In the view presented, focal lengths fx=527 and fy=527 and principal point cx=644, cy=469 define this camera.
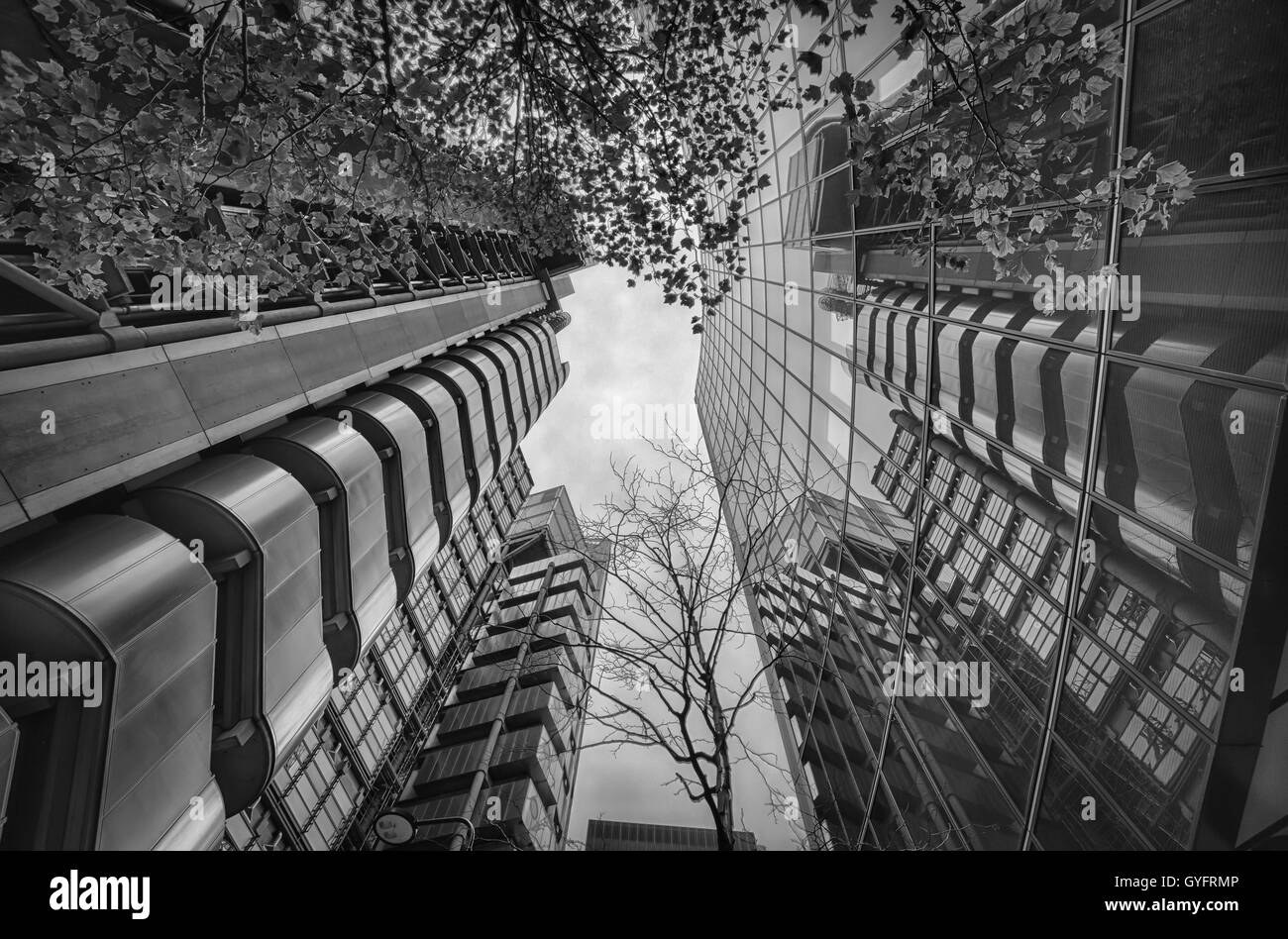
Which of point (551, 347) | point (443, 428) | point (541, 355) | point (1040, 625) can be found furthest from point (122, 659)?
point (551, 347)

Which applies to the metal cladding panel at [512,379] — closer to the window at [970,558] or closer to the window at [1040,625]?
the window at [970,558]

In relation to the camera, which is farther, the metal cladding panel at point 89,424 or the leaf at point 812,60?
the metal cladding panel at point 89,424

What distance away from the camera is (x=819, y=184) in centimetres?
1327

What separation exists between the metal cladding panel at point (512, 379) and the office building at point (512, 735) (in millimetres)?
5333

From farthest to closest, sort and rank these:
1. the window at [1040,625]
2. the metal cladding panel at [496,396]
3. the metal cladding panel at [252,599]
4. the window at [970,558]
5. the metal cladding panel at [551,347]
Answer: the metal cladding panel at [551,347], the metal cladding panel at [496,396], the window at [970,558], the metal cladding panel at [252,599], the window at [1040,625]

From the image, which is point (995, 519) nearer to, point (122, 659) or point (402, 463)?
point (122, 659)

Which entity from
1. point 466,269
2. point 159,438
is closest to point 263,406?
point 159,438

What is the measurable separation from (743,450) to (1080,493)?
4.49 meters

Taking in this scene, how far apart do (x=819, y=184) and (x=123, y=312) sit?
1406 cm

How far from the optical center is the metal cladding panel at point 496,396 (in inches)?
779

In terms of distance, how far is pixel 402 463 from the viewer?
12.7 m

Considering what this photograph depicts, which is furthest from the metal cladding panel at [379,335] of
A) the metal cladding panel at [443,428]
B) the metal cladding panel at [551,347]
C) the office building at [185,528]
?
the metal cladding panel at [551,347]

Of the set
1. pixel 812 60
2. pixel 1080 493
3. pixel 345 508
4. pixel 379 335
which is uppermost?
pixel 812 60

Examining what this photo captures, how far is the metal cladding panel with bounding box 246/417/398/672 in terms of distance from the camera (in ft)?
32.4
